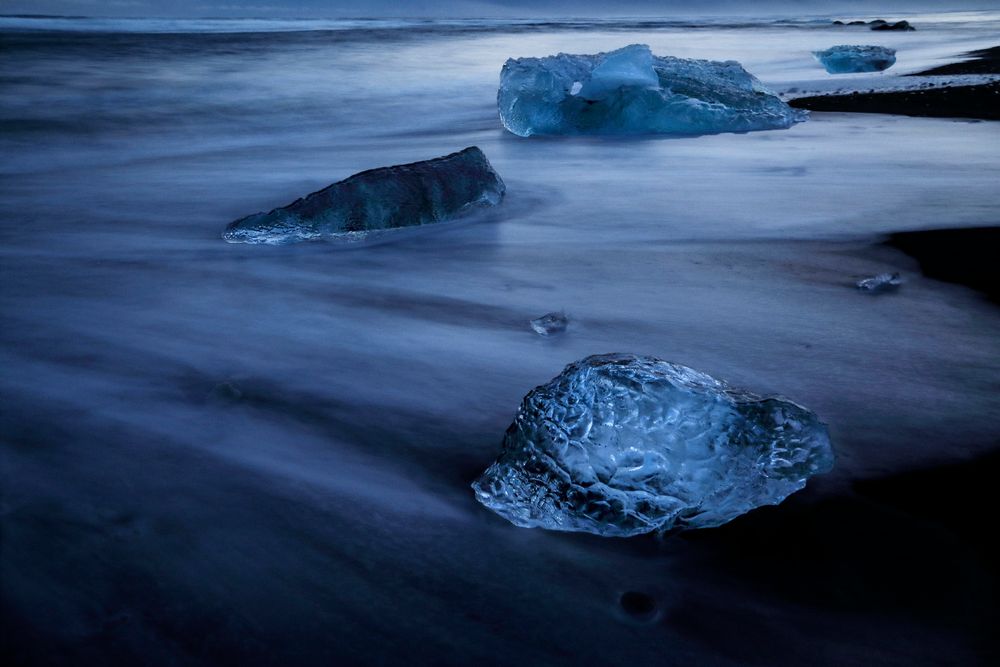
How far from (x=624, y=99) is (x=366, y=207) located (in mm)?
3128

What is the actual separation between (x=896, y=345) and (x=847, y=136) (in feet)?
13.2

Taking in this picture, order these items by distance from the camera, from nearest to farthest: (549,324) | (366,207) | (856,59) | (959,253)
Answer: (549,324) < (959,253) < (366,207) < (856,59)

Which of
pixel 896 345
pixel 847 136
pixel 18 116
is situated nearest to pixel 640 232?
pixel 896 345

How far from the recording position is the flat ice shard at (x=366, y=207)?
288 cm

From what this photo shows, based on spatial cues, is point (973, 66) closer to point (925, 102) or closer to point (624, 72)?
point (925, 102)

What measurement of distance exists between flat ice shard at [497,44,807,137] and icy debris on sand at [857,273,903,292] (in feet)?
11.0

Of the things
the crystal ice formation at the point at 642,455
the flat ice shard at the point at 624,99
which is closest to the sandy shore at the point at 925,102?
the flat ice shard at the point at 624,99

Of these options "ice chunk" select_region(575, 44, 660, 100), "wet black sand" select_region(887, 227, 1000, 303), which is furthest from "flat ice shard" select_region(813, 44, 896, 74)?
"wet black sand" select_region(887, 227, 1000, 303)

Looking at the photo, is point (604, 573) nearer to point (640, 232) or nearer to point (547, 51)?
point (640, 232)

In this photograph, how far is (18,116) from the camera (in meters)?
6.62

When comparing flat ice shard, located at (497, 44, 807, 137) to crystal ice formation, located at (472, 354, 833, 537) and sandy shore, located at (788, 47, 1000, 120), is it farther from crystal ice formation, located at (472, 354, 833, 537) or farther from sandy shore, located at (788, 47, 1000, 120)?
crystal ice formation, located at (472, 354, 833, 537)

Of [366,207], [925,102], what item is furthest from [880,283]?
[925,102]

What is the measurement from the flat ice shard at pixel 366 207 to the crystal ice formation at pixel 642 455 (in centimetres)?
188

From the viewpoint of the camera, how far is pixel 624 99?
17.6ft
